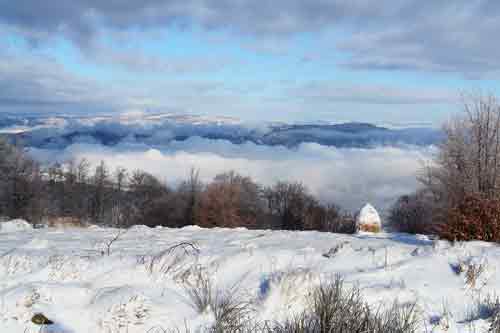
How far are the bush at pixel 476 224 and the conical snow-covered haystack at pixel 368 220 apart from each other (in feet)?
29.9

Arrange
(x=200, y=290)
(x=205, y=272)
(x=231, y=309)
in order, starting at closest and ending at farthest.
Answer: (x=231, y=309) < (x=200, y=290) < (x=205, y=272)

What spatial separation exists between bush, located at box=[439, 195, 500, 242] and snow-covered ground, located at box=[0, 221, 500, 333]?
0.80m

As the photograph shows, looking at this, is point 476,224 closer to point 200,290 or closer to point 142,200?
point 200,290

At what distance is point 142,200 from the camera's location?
60.1m

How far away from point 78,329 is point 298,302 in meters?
2.63

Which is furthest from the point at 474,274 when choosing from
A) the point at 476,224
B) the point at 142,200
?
the point at 142,200

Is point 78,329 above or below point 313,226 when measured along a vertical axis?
above

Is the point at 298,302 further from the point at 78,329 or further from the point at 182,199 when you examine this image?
the point at 182,199

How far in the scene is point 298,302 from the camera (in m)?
6.41

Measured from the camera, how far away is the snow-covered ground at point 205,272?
596 cm

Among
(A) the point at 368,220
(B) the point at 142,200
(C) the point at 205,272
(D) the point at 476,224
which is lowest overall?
(B) the point at 142,200

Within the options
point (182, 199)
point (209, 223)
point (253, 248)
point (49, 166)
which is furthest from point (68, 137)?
point (253, 248)

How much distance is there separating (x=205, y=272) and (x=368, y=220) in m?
12.6

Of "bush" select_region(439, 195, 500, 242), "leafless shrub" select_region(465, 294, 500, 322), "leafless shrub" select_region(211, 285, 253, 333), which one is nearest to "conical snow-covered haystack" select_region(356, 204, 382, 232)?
"bush" select_region(439, 195, 500, 242)
